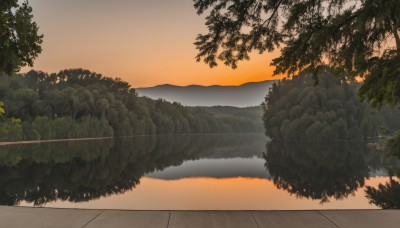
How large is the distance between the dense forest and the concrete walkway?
40174 millimetres

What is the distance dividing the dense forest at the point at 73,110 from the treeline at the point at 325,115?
123 feet

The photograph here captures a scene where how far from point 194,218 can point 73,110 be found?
3147 inches

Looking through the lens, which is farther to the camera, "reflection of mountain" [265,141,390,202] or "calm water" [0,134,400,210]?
"reflection of mountain" [265,141,390,202]

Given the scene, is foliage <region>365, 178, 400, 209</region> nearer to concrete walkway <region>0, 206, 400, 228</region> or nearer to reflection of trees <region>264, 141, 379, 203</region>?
reflection of trees <region>264, 141, 379, 203</region>

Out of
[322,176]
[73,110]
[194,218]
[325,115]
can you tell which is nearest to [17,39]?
[194,218]

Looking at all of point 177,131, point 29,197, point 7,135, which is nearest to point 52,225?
point 29,197

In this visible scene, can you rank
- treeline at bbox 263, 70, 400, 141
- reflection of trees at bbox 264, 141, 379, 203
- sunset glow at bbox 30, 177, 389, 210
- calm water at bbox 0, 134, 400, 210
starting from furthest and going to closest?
1. treeline at bbox 263, 70, 400, 141
2. reflection of trees at bbox 264, 141, 379, 203
3. calm water at bbox 0, 134, 400, 210
4. sunset glow at bbox 30, 177, 389, 210

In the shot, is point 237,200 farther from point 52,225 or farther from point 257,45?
point 52,225

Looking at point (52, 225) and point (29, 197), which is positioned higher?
point (52, 225)

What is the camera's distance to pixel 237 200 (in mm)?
17625

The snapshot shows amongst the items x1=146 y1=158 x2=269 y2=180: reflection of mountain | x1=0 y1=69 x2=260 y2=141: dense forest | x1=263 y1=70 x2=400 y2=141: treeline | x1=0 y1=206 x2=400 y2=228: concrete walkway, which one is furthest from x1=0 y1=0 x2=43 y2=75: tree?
x1=263 y1=70 x2=400 y2=141: treeline

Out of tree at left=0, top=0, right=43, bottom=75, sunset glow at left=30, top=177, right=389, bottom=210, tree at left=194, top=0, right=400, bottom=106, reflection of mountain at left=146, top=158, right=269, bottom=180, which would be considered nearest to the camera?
tree at left=194, top=0, right=400, bottom=106

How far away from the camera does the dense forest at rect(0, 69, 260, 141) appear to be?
69.7 m

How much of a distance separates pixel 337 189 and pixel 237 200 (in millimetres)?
4928
